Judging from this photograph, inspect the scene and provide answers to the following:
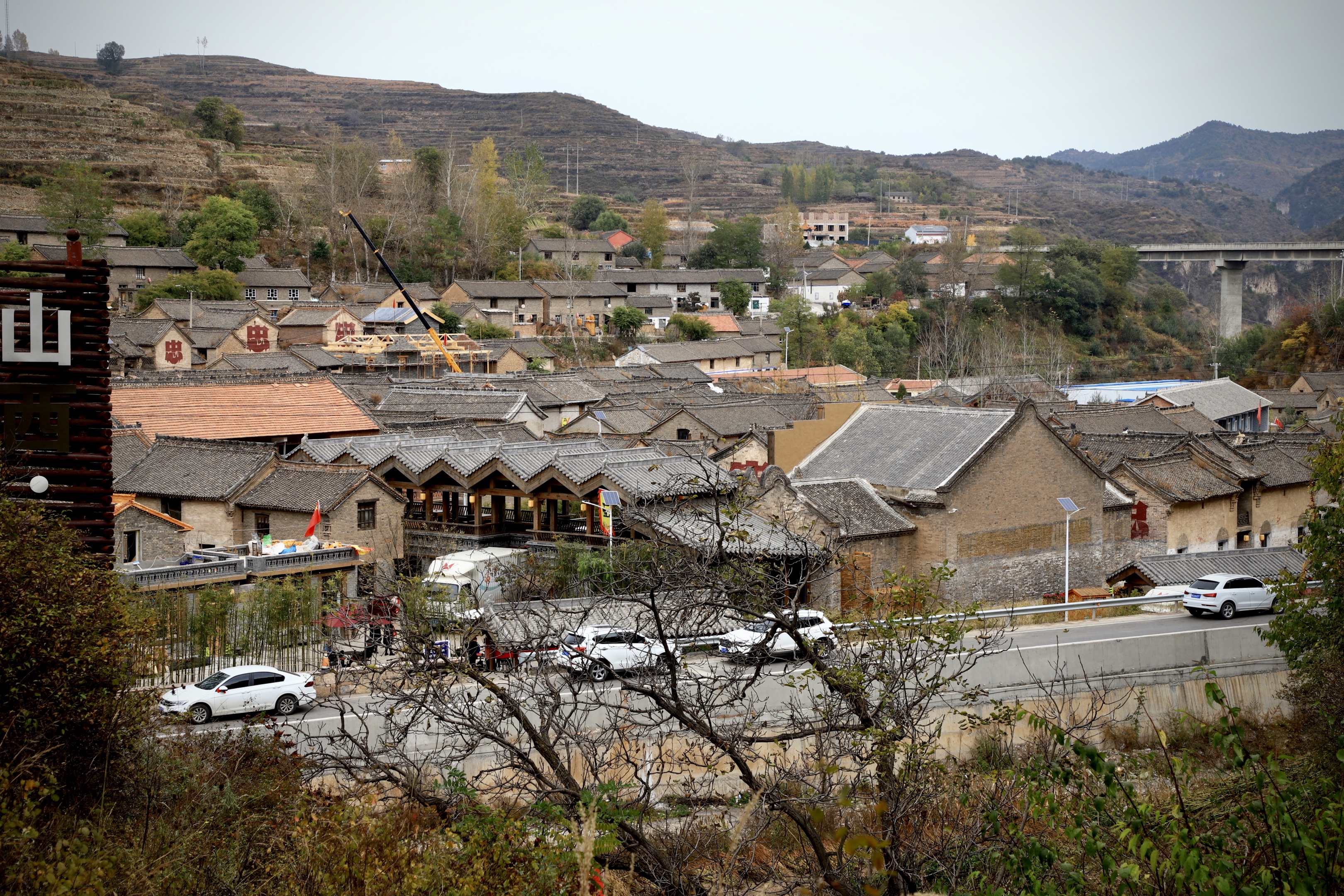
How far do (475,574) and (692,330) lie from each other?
171ft

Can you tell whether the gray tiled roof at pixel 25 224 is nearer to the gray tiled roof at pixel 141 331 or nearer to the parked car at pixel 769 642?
the gray tiled roof at pixel 141 331

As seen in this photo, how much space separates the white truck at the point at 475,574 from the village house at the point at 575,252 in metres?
60.5

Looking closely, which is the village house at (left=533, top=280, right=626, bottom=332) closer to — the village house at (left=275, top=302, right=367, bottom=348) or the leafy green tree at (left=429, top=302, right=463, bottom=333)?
the leafy green tree at (left=429, top=302, right=463, bottom=333)

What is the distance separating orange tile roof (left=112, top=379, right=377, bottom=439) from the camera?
32031 mm

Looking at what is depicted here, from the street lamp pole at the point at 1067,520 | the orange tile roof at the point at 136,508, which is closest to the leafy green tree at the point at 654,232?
the orange tile roof at the point at 136,508

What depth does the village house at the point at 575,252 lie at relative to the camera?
8506 centimetres

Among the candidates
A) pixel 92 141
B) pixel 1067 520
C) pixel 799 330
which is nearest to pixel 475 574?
pixel 1067 520

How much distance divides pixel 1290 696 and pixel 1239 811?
11869 mm

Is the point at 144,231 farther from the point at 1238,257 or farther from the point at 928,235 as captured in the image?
the point at 928,235

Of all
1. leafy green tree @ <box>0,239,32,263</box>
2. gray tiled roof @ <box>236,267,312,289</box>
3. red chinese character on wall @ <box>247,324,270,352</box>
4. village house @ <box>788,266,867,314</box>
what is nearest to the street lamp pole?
red chinese character on wall @ <box>247,324,270,352</box>

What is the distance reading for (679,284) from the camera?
274ft

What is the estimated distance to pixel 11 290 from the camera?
11078 mm

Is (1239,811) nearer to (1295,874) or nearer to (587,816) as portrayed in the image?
(1295,874)

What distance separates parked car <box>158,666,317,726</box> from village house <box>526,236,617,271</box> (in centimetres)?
6796
